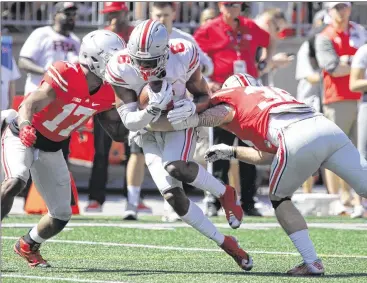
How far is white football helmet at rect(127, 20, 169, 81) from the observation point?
7.17 metres

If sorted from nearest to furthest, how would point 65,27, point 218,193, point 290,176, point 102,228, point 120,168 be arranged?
1. point 290,176
2. point 218,193
3. point 102,228
4. point 65,27
5. point 120,168

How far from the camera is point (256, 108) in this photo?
283 inches

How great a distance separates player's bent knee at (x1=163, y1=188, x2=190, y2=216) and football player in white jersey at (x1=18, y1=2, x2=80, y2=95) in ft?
13.5

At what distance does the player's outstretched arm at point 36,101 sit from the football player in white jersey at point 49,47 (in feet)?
13.2

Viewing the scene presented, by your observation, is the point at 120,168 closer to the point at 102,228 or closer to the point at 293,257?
the point at 102,228

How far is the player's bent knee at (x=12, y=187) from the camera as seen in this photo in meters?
7.38

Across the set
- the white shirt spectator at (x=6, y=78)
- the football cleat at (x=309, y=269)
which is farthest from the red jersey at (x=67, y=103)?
the white shirt spectator at (x=6, y=78)

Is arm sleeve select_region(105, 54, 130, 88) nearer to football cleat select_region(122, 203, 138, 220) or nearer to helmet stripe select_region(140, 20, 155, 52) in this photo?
helmet stripe select_region(140, 20, 155, 52)

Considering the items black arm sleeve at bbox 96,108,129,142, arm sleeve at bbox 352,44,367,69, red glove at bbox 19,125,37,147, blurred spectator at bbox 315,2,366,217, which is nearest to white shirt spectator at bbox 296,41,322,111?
blurred spectator at bbox 315,2,366,217

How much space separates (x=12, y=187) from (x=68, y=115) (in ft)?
1.84

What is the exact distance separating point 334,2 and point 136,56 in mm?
4828

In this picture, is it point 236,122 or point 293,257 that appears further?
point 293,257

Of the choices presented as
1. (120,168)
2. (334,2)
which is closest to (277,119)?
(334,2)

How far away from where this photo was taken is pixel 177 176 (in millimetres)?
7461
